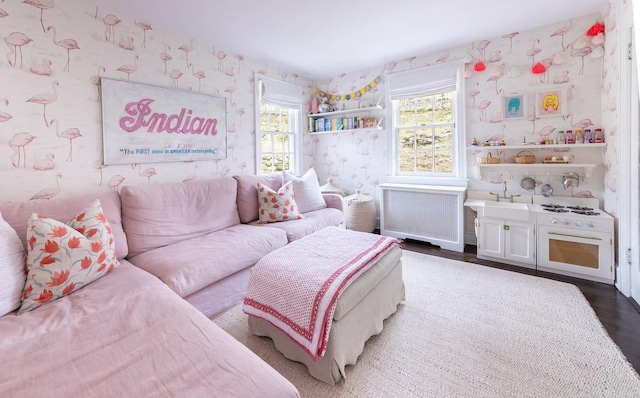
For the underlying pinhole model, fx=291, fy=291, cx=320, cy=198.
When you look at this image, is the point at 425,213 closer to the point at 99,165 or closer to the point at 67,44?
the point at 99,165

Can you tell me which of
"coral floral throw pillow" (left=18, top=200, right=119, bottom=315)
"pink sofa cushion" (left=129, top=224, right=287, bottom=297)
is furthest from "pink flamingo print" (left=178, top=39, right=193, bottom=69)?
"coral floral throw pillow" (left=18, top=200, right=119, bottom=315)

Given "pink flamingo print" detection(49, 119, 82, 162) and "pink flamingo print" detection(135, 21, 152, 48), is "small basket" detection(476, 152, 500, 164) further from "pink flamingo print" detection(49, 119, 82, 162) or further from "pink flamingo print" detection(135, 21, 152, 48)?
"pink flamingo print" detection(49, 119, 82, 162)

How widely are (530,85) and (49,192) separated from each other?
448 cm

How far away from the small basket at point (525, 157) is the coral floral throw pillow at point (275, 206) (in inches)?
94.1

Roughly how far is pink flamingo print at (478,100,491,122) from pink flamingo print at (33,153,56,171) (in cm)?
408

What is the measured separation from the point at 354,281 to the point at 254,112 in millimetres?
2756

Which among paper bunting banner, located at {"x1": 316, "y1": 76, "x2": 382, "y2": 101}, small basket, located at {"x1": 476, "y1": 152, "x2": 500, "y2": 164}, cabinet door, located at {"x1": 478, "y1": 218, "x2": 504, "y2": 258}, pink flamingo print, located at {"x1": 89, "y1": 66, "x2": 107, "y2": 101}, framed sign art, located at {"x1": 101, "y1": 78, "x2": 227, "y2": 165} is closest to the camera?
pink flamingo print, located at {"x1": 89, "y1": 66, "x2": 107, "y2": 101}

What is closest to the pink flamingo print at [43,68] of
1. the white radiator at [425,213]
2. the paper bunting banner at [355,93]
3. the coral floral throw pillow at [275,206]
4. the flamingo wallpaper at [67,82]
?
the flamingo wallpaper at [67,82]

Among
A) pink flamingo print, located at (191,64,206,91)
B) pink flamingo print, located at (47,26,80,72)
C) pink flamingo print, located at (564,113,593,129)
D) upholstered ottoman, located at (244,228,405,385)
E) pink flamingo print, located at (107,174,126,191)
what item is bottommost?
upholstered ottoman, located at (244,228,405,385)

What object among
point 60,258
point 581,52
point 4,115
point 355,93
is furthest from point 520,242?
point 4,115

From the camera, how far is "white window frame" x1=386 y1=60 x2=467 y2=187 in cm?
345

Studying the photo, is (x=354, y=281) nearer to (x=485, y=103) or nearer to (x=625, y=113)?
(x=625, y=113)

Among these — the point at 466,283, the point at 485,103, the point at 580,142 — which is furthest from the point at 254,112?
the point at 580,142

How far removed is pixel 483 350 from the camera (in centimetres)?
169
